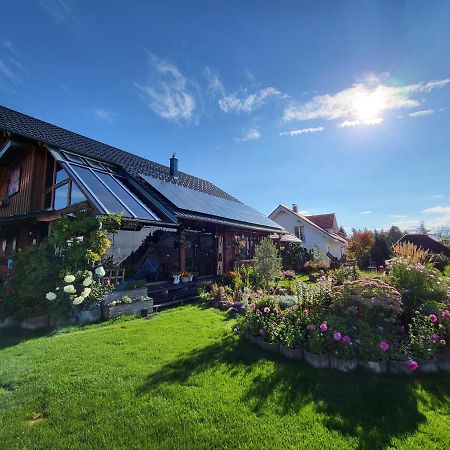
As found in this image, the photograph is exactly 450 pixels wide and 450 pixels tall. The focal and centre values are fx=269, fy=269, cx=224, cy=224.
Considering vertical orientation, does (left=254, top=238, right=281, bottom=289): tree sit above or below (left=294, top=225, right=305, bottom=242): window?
below

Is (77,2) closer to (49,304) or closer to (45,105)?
(45,105)

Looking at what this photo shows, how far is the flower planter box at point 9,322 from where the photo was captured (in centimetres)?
674

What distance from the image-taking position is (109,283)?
812cm

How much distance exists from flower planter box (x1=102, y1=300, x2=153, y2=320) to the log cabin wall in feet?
20.9

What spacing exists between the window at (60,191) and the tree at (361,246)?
59.4 ft

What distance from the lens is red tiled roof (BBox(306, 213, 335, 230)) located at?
121 ft

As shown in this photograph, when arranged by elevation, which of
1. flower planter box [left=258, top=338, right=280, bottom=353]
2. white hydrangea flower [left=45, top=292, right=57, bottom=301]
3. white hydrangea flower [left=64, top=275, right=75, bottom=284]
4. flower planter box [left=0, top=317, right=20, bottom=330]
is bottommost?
flower planter box [left=0, top=317, right=20, bottom=330]

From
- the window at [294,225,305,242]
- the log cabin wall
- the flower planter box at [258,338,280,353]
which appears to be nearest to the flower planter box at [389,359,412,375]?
the flower planter box at [258,338,280,353]

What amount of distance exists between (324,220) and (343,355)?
1409 inches

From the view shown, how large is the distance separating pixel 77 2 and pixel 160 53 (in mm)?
2586

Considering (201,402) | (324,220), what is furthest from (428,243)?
(201,402)

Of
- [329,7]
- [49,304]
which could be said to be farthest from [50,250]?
[329,7]

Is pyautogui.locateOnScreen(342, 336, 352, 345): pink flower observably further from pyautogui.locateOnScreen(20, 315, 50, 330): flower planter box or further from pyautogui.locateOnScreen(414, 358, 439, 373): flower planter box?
pyautogui.locateOnScreen(20, 315, 50, 330): flower planter box

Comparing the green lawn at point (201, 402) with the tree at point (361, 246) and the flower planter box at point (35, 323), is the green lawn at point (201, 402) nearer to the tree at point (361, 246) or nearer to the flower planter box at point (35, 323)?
the flower planter box at point (35, 323)
